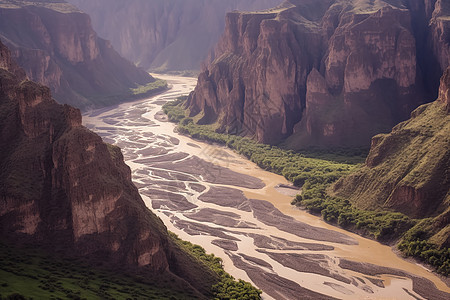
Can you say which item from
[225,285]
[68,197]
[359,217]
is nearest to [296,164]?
[359,217]

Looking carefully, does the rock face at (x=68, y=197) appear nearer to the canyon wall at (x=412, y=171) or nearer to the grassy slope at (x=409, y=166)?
the canyon wall at (x=412, y=171)

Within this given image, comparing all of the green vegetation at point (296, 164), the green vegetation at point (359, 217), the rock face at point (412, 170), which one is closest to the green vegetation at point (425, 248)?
the green vegetation at point (359, 217)

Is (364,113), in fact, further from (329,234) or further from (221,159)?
(329,234)

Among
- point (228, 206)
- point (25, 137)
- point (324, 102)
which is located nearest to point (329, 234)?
point (228, 206)

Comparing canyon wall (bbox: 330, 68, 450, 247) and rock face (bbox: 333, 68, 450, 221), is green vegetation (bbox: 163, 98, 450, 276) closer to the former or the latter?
canyon wall (bbox: 330, 68, 450, 247)

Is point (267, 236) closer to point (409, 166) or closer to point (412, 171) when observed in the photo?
point (412, 171)

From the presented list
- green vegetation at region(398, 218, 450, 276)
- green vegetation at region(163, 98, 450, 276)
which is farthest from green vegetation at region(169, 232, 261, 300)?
green vegetation at region(163, 98, 450, 276)
